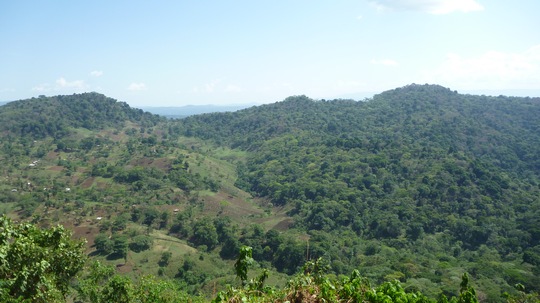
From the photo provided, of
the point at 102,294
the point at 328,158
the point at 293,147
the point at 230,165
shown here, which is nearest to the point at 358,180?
the point at 328,158

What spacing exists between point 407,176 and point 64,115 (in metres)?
113

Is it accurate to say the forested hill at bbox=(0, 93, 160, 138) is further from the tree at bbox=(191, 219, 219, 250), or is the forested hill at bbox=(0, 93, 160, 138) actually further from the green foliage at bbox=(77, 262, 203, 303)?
the green foliage at bbox=(77, 262, 203, 303)

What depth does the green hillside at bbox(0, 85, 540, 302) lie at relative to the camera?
48125mm

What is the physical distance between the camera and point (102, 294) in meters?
17.8

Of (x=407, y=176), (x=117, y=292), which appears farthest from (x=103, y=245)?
(x=407, y=176)

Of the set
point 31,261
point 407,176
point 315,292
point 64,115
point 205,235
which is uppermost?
point 64,115

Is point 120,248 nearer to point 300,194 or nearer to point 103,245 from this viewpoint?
point 103,245

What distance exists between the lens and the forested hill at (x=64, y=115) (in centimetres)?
11119

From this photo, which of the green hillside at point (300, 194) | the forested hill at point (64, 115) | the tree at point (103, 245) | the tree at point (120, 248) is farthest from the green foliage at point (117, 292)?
Answer: the forested hill at point (64, 115)

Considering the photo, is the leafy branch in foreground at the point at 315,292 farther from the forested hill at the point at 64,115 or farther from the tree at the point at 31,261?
the forested hill at the point at 64,115

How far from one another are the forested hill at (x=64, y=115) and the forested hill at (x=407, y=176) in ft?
84.6

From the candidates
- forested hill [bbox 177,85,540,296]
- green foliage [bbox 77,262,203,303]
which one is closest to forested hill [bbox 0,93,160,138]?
forested hill [bbox 177,85,540,296]

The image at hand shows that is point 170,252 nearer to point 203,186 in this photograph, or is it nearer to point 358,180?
point 203,186

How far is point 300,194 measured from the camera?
76.4 metres
